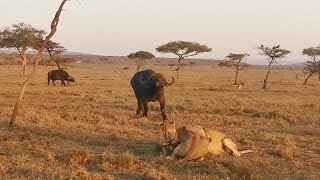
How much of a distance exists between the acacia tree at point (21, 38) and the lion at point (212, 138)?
40.8 meters

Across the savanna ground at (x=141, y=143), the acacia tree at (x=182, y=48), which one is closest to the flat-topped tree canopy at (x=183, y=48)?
the acacia tree at (x=182, y=48)

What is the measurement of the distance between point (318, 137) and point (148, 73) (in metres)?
7.21

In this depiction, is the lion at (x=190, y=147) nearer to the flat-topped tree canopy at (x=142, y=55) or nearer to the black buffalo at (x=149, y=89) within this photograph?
the black buffalo at (x=149, y=89)

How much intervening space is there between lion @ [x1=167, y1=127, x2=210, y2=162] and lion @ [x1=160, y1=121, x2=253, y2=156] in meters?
0.11

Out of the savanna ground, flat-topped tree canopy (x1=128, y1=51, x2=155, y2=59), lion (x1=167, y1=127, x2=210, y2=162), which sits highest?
flat-topped tree canopy (x1=128, y1=51, x2=155, y2=59)

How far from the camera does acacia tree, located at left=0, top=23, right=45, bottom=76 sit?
51.5m

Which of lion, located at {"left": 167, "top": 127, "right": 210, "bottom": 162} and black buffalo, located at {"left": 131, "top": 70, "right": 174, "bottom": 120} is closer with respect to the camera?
lion, located at {"left": 167, "top": 127, "right": 210, "bottom": 162}

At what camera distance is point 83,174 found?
8695mm

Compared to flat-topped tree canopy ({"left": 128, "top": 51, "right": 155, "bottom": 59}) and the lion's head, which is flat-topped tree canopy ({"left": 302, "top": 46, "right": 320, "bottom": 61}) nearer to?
flat-topped tree canopy ({"left": 128, "top": 51, "right": 155, "bottom": 59})

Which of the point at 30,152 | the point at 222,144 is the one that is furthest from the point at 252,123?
the point at 30,152

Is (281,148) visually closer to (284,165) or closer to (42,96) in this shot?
(284,165)

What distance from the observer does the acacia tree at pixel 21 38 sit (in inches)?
2029

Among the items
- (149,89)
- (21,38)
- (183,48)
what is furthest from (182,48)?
(149,89)

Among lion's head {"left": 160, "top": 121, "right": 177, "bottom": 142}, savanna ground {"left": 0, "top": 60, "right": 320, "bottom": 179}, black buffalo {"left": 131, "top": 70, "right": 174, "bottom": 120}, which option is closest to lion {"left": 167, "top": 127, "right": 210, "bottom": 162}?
savanna ground {"left": 0, "top": 60, "right": 320, "bottom": 179}
